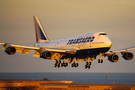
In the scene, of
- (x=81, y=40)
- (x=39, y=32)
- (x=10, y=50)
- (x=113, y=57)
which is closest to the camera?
(x=10, y=50)

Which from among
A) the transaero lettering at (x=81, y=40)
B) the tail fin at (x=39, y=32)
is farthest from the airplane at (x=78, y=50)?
the tail fin at (x=39, y=32)

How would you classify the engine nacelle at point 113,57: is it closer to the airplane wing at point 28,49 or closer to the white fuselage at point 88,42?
the white fuselage at point 88,42

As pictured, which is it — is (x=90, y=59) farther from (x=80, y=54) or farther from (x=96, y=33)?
(x=96, y=33)

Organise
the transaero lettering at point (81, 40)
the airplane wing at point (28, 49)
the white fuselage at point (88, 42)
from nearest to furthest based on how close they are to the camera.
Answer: the white fuselage at point (88, 42), the transaero lettering at point (81, 40), the airplane wing at point (28, 49)

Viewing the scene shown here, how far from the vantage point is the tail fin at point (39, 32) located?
90.2 metres

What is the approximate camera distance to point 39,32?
93.6 meters

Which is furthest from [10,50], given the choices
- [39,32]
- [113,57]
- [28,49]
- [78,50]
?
[39,32]

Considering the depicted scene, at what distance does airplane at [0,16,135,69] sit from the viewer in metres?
62.4

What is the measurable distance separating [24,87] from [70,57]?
30697 mm

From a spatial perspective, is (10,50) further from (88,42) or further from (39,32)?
(39,32)

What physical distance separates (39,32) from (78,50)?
30958mm

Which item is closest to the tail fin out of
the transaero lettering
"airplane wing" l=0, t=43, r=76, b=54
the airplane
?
the airplane

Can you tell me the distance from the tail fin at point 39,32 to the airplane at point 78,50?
955 centimetres

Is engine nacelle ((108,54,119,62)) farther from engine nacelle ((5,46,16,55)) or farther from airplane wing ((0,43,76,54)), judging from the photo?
engine nacelle ((5,46,16,55))
